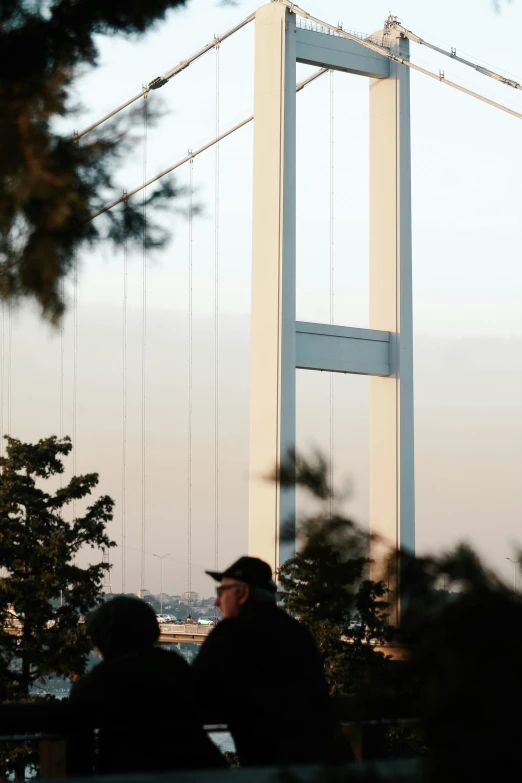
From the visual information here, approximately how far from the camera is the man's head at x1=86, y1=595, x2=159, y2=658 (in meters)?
2.25

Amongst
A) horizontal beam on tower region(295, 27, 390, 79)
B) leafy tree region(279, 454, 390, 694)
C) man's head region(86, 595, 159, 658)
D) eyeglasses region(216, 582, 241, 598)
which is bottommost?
man's head region(86, 595, 159, 658)

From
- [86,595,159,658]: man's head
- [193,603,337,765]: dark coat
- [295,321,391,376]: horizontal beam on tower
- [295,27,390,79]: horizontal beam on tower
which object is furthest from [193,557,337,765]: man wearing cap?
[295,27,390,79]: horizontal beam on tower

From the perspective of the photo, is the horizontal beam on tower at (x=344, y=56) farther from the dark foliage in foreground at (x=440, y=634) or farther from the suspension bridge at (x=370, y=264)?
the dark foliage in foreground at (x=440, y=634)

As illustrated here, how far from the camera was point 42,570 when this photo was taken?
1498 cm

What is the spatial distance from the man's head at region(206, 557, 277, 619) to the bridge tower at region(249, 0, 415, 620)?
31.6ft

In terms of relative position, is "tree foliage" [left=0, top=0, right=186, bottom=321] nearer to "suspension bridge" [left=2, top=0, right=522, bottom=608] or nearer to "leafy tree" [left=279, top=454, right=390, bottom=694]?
"leafy tree" [left=279, top=454, right=390, bottom=694]

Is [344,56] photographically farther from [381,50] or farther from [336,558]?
[336,558]

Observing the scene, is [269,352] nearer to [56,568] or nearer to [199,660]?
[56,568]

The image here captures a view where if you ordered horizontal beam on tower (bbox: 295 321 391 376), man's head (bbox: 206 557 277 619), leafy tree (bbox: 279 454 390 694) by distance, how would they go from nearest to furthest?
leafy tree (bbox: 279 454 390 694) < man's head (bbox: 206 557 277 619) < horizontal beam on tower (bbox: 295 321 391 376)

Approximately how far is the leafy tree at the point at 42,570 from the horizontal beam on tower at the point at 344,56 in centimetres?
622

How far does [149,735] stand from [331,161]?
17.1 m

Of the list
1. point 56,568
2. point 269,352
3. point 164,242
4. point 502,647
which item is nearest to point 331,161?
Result: point 269,352

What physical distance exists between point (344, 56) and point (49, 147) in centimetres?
1315

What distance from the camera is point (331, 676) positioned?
38.5 feet
